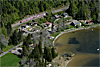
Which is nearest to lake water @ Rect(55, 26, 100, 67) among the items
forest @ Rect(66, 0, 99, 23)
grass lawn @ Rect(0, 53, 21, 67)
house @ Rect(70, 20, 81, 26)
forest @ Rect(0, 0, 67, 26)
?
house @ Rect(70, 20, 81, 26)

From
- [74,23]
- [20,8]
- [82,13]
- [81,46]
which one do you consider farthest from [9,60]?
[82,13]

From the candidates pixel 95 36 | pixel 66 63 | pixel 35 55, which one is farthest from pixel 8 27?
pixel 95 36

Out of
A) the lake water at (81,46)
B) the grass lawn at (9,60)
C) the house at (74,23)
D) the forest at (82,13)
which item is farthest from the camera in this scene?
the forest at (82,13)

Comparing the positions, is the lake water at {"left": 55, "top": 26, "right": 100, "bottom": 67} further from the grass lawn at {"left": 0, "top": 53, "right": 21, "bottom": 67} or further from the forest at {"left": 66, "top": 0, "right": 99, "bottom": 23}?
the grass lawn at {"left": 0, "top": 53, "right": 21, "bottom": 67}

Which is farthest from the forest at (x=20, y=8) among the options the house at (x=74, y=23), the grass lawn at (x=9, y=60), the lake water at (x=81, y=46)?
the lake water at (x=81, y=46)

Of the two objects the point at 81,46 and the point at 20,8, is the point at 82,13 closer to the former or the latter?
the point at 81,46

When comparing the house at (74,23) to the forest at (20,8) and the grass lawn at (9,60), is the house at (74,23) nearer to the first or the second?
the forest at (20,8)
